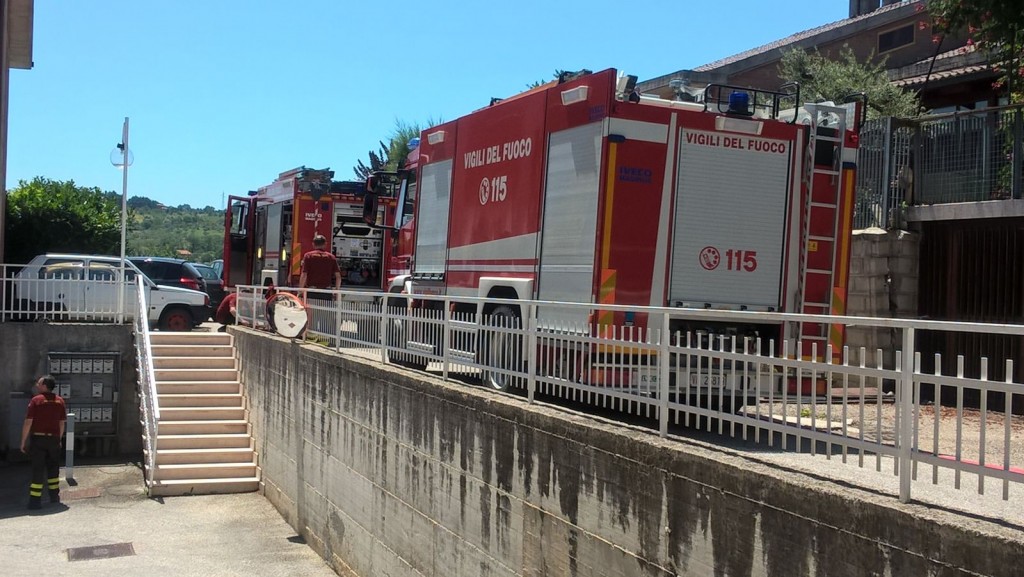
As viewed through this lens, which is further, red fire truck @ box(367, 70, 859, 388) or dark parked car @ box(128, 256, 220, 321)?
dark parked car @ box(128, 256, 220, 321)

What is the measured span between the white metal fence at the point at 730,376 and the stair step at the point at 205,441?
195 inches

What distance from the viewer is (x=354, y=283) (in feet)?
62.6

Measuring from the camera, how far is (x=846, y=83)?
71.1 ft

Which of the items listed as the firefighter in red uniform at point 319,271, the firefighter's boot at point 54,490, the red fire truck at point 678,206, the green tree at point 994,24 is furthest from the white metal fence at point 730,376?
the firefighter's boot at point 54,490

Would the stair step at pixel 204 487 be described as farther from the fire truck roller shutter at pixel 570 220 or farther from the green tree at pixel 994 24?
the green tree at pixel 994 24

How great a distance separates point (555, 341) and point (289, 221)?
13.8m

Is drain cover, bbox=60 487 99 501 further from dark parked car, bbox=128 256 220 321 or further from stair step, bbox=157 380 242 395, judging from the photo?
dark parked car, bbox=128 256 220 321

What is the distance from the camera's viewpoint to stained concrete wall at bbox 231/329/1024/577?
3.85 meters

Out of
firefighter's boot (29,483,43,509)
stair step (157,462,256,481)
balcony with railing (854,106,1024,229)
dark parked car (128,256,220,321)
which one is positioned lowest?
firefighter's boot (29,483,43,509)

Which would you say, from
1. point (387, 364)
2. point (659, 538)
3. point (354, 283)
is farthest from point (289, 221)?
point (659, 538)

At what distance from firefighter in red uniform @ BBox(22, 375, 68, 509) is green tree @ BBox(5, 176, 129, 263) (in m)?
15.3

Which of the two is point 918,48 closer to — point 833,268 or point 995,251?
point 995,251

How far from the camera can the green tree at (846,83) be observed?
19.7 metres

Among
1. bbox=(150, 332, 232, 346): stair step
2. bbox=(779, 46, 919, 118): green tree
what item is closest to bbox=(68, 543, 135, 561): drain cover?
bbox=(150, 332, 232, 346): stair step
